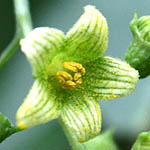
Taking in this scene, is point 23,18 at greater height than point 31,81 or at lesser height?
greater

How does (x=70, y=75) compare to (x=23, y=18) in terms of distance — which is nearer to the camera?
(x=70, y=75)

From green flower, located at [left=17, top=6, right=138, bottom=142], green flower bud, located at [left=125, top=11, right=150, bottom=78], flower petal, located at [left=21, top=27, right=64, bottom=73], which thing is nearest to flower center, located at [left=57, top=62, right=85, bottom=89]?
green flower, located at [left=17, top=6, right=138, bottom=142]

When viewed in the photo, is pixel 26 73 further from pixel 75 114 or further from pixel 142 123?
pixel 75 114

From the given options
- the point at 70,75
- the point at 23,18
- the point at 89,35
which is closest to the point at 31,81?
the point at 23,18

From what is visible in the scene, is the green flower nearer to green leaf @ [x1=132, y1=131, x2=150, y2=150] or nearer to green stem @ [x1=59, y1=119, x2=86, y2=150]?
green stem @ [x1=59, y1=119, x2=86, y2=150]

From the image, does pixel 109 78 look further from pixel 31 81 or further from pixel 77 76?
pixel 31 81

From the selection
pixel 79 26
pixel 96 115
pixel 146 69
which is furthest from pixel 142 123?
pixel 79 26
